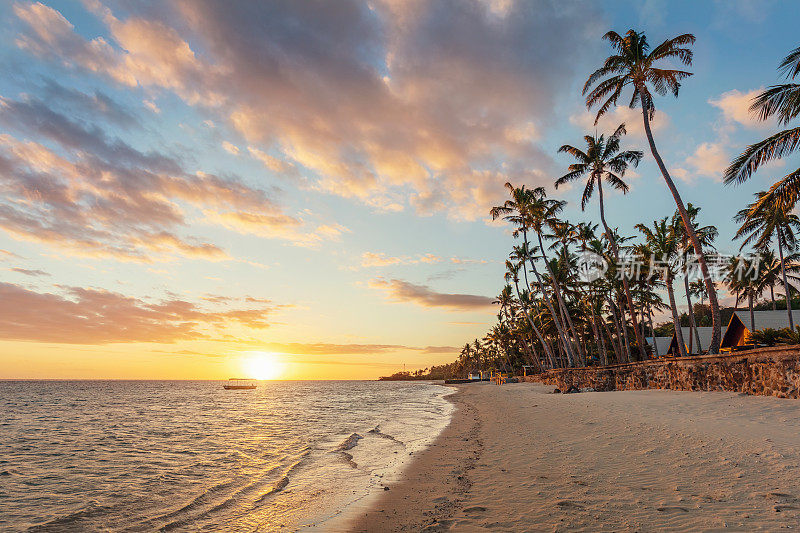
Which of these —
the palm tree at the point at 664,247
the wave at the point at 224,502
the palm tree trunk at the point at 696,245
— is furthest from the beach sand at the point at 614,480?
the palm tree at the point at 664,247

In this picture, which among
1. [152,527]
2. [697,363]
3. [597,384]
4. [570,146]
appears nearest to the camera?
[152,527]

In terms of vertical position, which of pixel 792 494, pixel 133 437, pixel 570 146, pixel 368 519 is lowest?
pixel 133 437

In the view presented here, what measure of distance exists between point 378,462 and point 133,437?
44.7ft

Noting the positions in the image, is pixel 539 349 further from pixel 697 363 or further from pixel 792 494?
pixel 792 494

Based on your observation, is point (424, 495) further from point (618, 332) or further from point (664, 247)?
point (618, 332)

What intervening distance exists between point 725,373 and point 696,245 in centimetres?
770

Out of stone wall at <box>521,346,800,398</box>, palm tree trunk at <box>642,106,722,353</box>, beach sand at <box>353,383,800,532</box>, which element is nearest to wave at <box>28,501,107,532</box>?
beach sand at <box>353,383,800,532</box>

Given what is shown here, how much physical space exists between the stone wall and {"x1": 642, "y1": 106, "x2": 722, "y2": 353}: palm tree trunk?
7.65ft

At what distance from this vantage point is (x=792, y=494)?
17.6 feet

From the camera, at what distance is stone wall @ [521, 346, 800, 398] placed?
47.3 ft

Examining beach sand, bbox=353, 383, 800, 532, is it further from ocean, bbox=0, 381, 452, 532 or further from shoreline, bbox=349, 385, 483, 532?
ocean, bbox=0, 381, 452, 532

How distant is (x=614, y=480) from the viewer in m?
6.55

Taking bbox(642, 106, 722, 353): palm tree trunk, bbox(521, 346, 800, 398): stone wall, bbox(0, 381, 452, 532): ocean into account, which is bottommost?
bbox(0, 381, 452, 532): ocean

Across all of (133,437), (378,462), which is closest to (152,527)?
(378,462)
